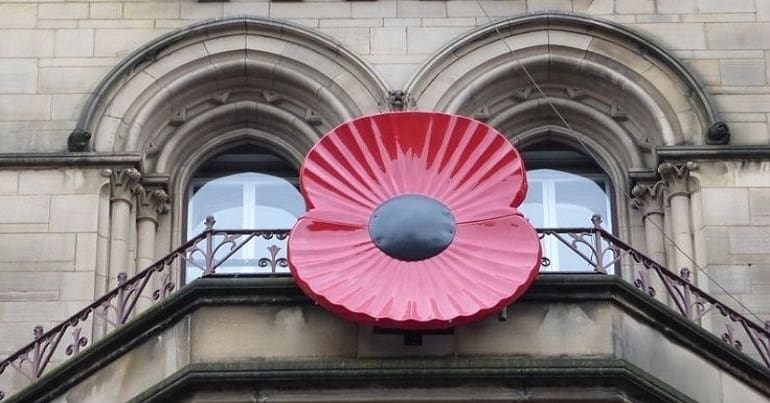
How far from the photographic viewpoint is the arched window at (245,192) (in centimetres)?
2311

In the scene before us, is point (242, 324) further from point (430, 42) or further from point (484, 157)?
Result: point (430, 42)

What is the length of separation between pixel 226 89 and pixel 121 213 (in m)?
2.16

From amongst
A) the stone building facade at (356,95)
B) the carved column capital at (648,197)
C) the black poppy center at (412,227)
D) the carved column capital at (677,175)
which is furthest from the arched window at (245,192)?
the carved column capital at (677,175)

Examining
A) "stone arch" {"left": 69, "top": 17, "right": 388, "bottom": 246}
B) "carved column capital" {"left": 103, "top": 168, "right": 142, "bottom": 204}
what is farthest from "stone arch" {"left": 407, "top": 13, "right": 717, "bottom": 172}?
"carved column capital" {"left": 103, "top": 168, "right": 142, "bottom": 204}

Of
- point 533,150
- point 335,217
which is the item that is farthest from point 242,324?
point 533,150

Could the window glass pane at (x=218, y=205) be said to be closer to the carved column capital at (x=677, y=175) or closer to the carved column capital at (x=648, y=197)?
the carved column capital at (x=648, y=197)

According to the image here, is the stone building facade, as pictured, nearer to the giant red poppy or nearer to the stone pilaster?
the stone pilaster

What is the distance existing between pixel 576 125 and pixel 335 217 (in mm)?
5172

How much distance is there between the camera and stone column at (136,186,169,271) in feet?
72.8

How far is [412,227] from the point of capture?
61.5ft

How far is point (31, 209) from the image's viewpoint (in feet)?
71.9

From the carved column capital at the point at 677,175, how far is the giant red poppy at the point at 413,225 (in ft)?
10.6

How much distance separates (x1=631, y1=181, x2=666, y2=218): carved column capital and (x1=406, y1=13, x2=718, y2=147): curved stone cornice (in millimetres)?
517

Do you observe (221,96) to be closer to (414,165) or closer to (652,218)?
(414,165)
